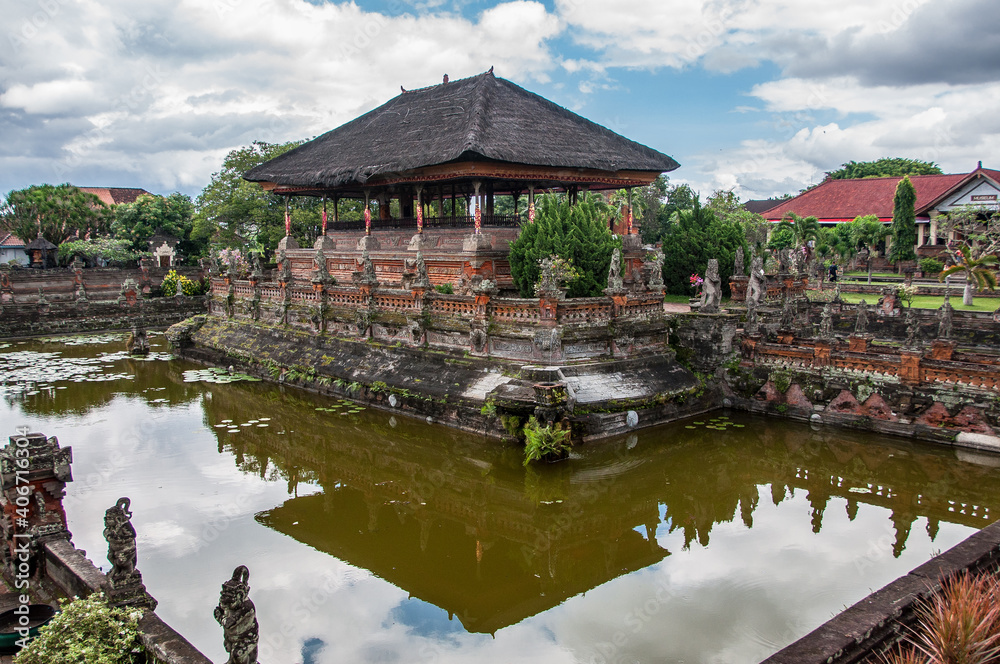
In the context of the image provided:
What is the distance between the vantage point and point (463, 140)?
1839 cm

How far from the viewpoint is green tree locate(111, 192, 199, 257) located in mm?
44656

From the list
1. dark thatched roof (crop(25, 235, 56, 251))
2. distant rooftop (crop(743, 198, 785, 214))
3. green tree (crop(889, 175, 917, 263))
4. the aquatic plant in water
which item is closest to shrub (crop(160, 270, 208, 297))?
the aquatic plant in water

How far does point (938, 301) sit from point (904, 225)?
14.8 meters

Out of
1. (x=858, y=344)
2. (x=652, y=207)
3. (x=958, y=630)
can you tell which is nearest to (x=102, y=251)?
(x=652, y=207)

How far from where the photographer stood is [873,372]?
12305 millimetres

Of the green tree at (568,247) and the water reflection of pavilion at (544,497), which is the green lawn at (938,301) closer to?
the green tree at (568,247)

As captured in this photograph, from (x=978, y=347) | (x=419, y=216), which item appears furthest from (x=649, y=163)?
(x=978, y=347)

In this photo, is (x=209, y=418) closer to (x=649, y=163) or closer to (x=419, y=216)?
(x=419, y=216)

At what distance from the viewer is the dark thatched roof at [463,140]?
19.0m

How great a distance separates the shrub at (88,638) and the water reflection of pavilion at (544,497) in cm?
318

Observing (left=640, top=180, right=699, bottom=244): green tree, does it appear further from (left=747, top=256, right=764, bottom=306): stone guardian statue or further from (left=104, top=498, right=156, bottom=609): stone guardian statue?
(left=104, top=498, right=156, bottom=609): stone guardian statue

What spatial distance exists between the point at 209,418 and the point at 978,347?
1700 centimetres

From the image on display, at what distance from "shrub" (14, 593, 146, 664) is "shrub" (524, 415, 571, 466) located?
6.70 metres

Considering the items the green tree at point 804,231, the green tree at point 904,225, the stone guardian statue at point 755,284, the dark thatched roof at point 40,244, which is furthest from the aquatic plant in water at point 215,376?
the green tree at point 904,225
